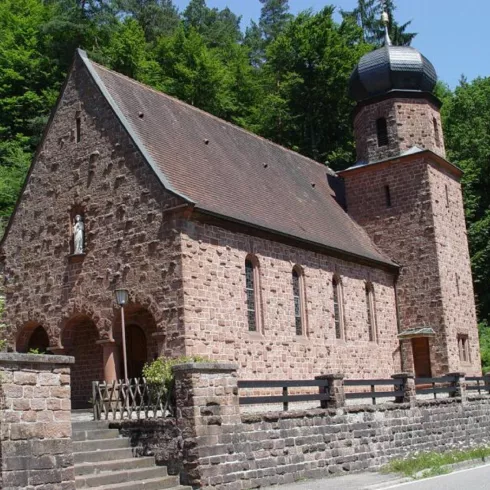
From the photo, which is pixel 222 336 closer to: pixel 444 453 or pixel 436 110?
pixel 444 453

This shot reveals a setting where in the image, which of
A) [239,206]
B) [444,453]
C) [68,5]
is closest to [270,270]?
[239,206]

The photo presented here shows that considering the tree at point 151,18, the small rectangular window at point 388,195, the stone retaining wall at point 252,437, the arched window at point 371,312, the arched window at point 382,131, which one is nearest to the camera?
→ the stone retaining wall at point 252,437

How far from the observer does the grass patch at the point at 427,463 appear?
Result: 16062mm

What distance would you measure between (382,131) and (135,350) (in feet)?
50.1

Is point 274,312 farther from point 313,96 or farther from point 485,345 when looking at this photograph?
point 313,96

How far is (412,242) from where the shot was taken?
30078mm

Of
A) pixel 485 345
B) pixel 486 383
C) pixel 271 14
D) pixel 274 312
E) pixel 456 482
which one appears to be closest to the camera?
pixel 456 482

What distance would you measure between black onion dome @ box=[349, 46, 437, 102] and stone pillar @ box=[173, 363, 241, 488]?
67.3ft

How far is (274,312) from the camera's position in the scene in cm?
2267

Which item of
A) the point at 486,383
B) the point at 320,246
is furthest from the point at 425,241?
the point at 320,246

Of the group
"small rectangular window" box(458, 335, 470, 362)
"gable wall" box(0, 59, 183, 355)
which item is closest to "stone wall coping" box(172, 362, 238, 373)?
"gable wall" box(0, 59, 183, 355)

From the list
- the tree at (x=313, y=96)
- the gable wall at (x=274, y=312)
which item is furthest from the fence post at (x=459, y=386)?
the tree at (x=313, y=96)

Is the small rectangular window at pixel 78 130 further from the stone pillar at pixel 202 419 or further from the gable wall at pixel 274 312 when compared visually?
the stone pillar at pixel 202 419

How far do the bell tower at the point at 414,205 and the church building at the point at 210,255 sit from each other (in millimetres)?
85
